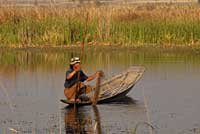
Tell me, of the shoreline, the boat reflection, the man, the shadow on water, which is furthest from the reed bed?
the boat reflection

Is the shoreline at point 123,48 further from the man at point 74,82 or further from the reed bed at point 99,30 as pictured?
the man at point 74,82

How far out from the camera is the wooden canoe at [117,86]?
53.9ft

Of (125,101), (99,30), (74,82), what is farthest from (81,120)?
(99,30)

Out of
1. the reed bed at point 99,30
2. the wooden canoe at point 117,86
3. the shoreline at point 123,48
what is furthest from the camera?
the reed bed at point 99,30

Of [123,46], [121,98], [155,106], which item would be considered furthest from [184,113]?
[123,46]

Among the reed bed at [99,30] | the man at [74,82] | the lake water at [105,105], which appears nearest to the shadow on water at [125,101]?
the lake water at [105,105]

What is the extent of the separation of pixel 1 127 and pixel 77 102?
2.48 metres

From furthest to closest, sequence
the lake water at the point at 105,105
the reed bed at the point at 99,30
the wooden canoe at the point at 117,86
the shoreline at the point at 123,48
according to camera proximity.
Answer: the reed bed at the point at 99,30, the shoreline at the point at 123,48, the wooden canoe at the point at 117,86, the lake water at the point at 105,105

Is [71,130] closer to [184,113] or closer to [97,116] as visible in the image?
[97,116]

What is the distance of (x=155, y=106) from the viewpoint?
16.0m

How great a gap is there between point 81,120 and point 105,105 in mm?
1749

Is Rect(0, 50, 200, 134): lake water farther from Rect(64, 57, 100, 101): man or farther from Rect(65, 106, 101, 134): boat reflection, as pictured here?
Rect(64, 57, 100, 101): man

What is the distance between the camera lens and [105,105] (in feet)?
53.2

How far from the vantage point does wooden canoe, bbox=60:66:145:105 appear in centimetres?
1644
